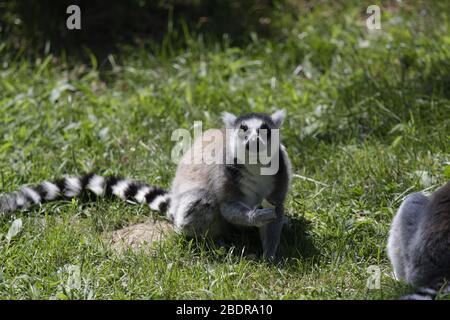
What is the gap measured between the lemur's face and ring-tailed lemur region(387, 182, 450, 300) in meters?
1.04

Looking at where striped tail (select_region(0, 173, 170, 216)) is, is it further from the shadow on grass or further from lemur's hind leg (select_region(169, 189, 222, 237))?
the shadow on grass

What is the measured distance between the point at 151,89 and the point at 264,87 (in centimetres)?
112

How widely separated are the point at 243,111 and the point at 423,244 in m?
3.08

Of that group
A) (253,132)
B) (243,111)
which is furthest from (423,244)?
(243,111)

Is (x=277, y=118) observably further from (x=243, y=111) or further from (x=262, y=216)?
(x=243, y=111)

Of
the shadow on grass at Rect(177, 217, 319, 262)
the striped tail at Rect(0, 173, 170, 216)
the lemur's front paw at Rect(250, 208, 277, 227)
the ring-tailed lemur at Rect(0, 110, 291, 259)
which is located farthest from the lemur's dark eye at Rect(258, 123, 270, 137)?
the striped tail at Rect(0, 173, 170, 216)

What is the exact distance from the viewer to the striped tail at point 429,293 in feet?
12.7

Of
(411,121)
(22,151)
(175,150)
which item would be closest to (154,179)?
(175,150)

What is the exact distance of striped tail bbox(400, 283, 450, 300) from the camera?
388 centimetres

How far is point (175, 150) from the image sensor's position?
20.6 feet

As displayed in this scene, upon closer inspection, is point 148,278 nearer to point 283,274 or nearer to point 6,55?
point 283,274

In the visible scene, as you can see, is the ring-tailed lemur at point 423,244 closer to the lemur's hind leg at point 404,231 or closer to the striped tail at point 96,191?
the lemur's hind leg at point 404,231

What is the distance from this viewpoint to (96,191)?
5.62m
